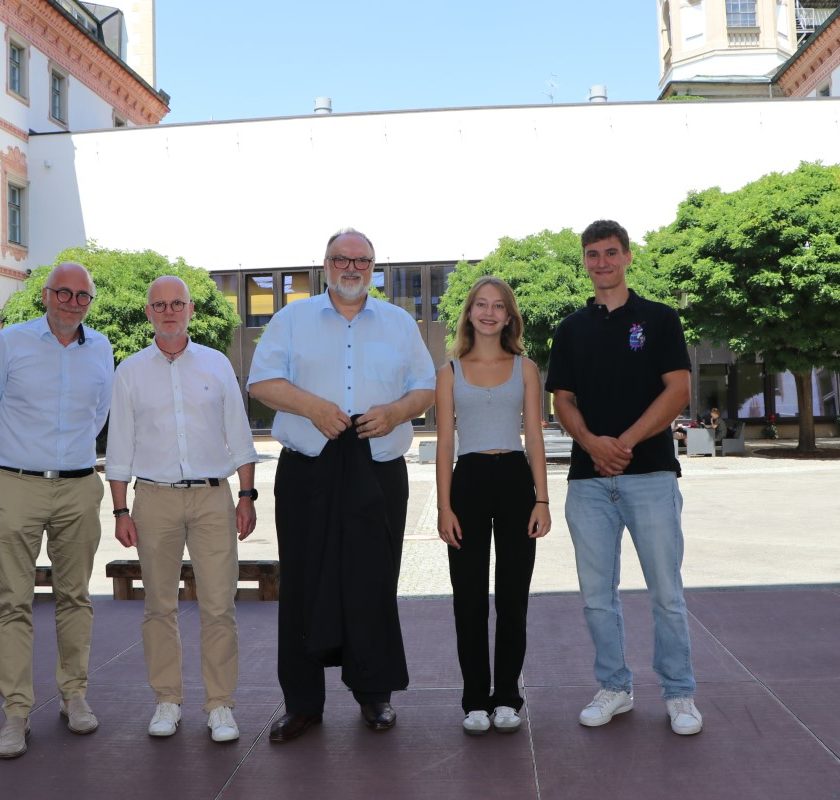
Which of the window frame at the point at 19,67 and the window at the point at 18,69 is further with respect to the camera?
the window at the point at 18,69

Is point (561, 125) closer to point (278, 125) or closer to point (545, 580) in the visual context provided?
point (278, 125)

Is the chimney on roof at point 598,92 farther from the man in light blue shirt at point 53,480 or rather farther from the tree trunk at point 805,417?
the man in light blue shirt at point 53,480

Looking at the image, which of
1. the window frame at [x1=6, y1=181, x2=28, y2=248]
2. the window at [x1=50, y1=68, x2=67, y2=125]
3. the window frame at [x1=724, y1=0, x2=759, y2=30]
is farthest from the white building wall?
the window frame at [x1=724, y1=0, x2=759, y2=30]

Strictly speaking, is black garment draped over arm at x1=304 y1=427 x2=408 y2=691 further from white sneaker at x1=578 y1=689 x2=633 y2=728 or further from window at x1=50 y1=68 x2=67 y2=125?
window at x1=50 y1=68 x2=67 y2=125

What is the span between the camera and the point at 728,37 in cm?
6112

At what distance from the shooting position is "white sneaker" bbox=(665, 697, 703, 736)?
430 centimetres

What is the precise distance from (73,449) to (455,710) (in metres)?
2.21

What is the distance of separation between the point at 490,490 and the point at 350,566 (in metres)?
0.71

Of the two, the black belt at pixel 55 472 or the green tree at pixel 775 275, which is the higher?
the green tree at pixel 775 275

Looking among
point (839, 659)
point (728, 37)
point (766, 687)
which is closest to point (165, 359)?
point (766, 687)

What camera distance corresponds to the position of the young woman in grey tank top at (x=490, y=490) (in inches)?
173

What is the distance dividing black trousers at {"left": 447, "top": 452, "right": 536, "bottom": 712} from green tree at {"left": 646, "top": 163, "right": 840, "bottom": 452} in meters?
22.0

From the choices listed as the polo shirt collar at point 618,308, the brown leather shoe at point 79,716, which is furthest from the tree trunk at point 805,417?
the brown leather shoe at point 79,716

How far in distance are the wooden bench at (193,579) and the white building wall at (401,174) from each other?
104 feet
